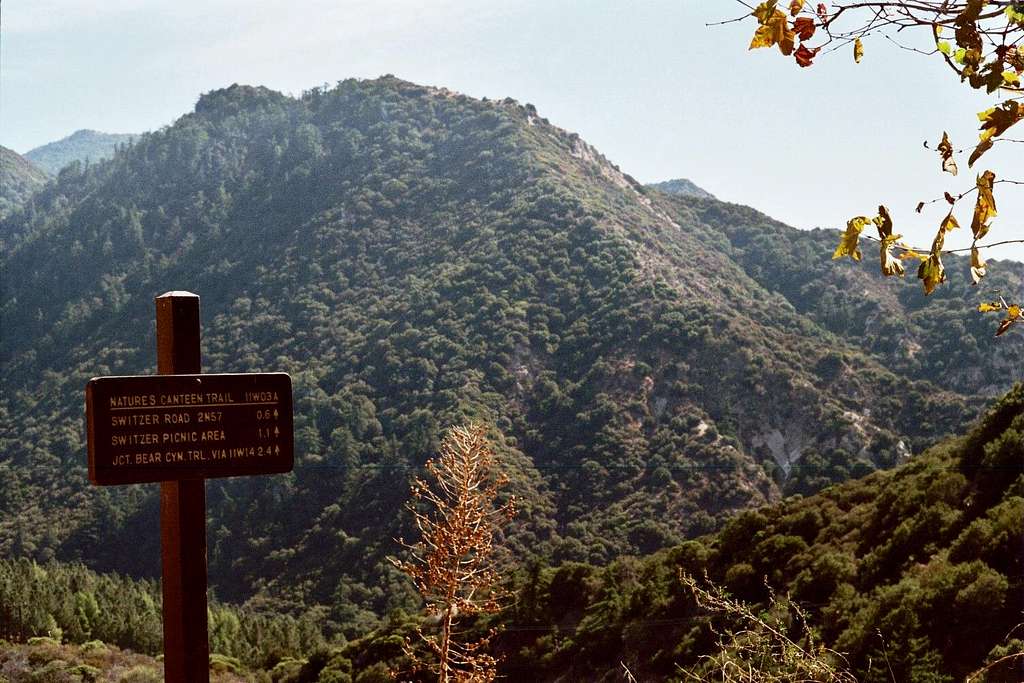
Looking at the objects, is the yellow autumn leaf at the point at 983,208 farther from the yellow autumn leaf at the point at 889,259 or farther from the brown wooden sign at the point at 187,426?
the brown wooden sign at the point at 187,426

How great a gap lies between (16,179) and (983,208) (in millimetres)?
163840

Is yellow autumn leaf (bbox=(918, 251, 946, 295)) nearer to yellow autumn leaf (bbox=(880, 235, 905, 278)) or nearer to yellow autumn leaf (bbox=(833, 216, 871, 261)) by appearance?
yellow autumn leaf (bbox=(880, 235, 905, 278))

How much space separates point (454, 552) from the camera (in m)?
4.48

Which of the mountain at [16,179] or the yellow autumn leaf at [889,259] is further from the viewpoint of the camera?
the mountain at [16,179]

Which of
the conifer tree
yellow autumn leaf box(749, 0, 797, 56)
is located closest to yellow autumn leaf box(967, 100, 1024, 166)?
yellow autumn leaf box(749, 0, 797, 56)

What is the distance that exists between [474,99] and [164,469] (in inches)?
4169

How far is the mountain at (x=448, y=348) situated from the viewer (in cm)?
4866

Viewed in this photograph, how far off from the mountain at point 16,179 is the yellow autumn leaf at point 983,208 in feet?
453

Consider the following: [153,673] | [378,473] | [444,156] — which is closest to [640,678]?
[153,673]

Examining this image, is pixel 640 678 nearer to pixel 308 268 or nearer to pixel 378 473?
pixel 378 473

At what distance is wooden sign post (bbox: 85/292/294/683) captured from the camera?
11.0 feet

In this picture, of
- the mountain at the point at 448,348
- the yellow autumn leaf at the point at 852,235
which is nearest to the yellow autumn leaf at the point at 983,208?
the yellow autumn leaf at the point at 852,235

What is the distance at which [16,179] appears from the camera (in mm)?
145125

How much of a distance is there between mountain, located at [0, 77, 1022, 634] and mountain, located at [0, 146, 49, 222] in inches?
1353
